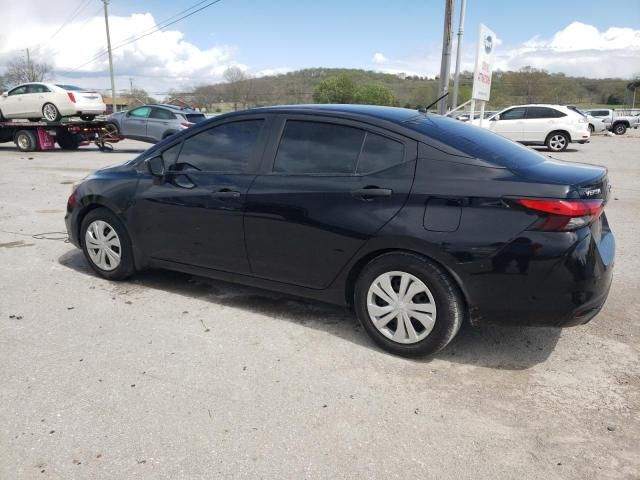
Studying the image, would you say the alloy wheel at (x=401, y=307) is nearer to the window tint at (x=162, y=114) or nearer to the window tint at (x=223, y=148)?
the window tint at (x=223, y=148)

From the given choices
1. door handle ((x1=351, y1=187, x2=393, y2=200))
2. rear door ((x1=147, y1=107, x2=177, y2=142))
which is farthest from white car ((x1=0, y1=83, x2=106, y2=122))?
door handle ((x1=351, y1=187, x2=393, y2=200))

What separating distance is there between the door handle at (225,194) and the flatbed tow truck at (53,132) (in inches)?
626

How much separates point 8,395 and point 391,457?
2.19 m

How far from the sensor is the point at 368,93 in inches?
2489

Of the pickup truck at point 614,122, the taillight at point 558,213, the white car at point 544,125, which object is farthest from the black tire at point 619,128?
the taillight at point 558,213

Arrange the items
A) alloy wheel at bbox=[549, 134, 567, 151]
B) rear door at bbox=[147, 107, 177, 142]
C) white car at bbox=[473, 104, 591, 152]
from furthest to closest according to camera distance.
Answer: alloy wheel at bbox=[549, 134, 567, 151] < white car at bbox=[473, 104, 591, 152] < rear door at bbox=[147, 107, 177, 142]

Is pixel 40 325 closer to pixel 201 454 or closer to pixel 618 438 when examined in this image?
pixel 201 454

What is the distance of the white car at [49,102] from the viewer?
17469 mm

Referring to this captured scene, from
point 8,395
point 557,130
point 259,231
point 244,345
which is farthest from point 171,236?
point 557,130

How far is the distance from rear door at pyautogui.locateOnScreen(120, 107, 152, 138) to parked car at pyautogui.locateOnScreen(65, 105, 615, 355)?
47.1 feet

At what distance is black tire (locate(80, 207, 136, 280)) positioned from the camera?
15.2 feet

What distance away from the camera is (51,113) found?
17.8 metres

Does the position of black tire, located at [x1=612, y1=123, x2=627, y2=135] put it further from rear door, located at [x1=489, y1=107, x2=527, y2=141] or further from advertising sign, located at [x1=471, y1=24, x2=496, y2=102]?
advertising sign, located at [x1=471, y1=24, x2=496, y2=102]

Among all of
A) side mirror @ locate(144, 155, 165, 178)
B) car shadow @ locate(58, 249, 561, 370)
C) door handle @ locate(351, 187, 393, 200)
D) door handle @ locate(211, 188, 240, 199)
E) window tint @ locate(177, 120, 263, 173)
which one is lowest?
car shadow @ locate(58, 249, 561, 370)
